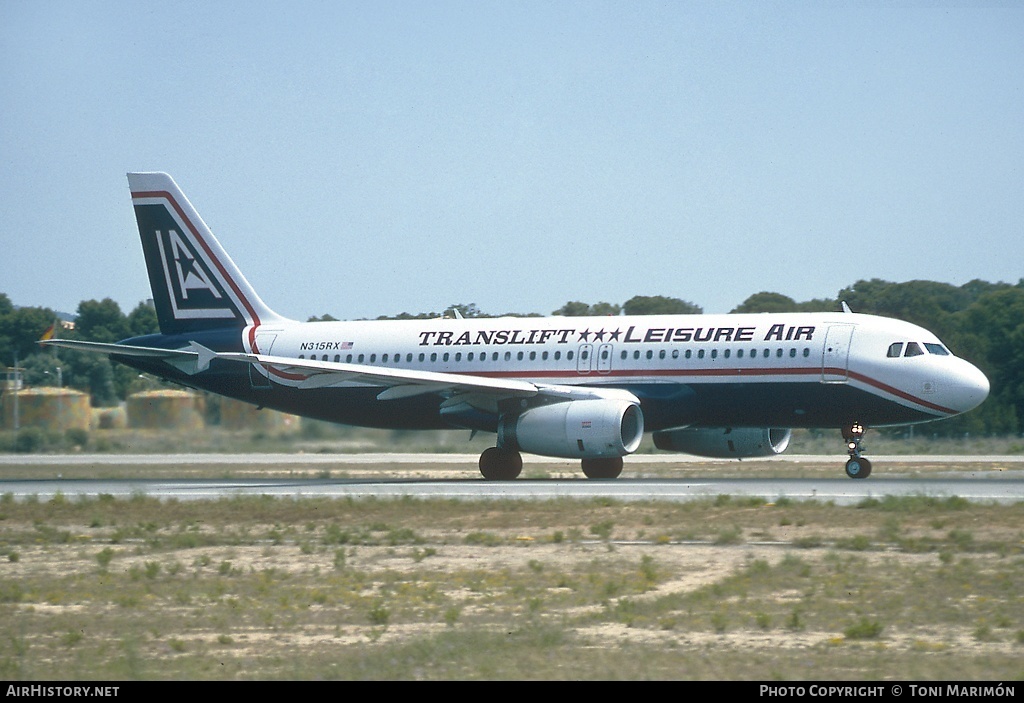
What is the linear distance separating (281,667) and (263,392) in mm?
27967

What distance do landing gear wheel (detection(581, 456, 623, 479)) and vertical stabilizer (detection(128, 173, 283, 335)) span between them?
11537 mm

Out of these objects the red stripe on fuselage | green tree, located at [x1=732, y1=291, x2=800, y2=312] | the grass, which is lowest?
the grass

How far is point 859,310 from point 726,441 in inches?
1456

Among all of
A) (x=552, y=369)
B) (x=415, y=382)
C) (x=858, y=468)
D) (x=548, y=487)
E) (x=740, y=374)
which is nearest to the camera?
(x=548, y=487)

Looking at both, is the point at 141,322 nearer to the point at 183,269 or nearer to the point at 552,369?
the point at 183,269

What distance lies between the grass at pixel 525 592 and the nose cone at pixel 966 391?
9171 mm

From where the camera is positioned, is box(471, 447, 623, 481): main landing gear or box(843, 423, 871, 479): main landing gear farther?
box(471, 447, 623, 481): main landing gear

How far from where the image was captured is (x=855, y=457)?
1272 inches

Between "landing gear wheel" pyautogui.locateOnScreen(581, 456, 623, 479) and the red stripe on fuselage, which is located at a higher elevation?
the red stripe on fuselage

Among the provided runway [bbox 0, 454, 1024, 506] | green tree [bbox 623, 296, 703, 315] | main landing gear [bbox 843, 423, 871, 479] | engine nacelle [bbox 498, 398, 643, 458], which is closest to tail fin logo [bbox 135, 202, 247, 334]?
runway [bbox 0, 454, 1024, 506]

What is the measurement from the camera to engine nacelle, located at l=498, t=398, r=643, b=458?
31.9 meters

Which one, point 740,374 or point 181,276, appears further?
point 181,276

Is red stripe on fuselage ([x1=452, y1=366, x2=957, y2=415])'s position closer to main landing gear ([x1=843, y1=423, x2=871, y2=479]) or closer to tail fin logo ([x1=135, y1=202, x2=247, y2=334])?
main landing gear ([x1=843, y1=423, x2=871, y2=479])

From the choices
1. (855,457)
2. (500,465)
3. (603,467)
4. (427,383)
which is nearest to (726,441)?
(603,467)
